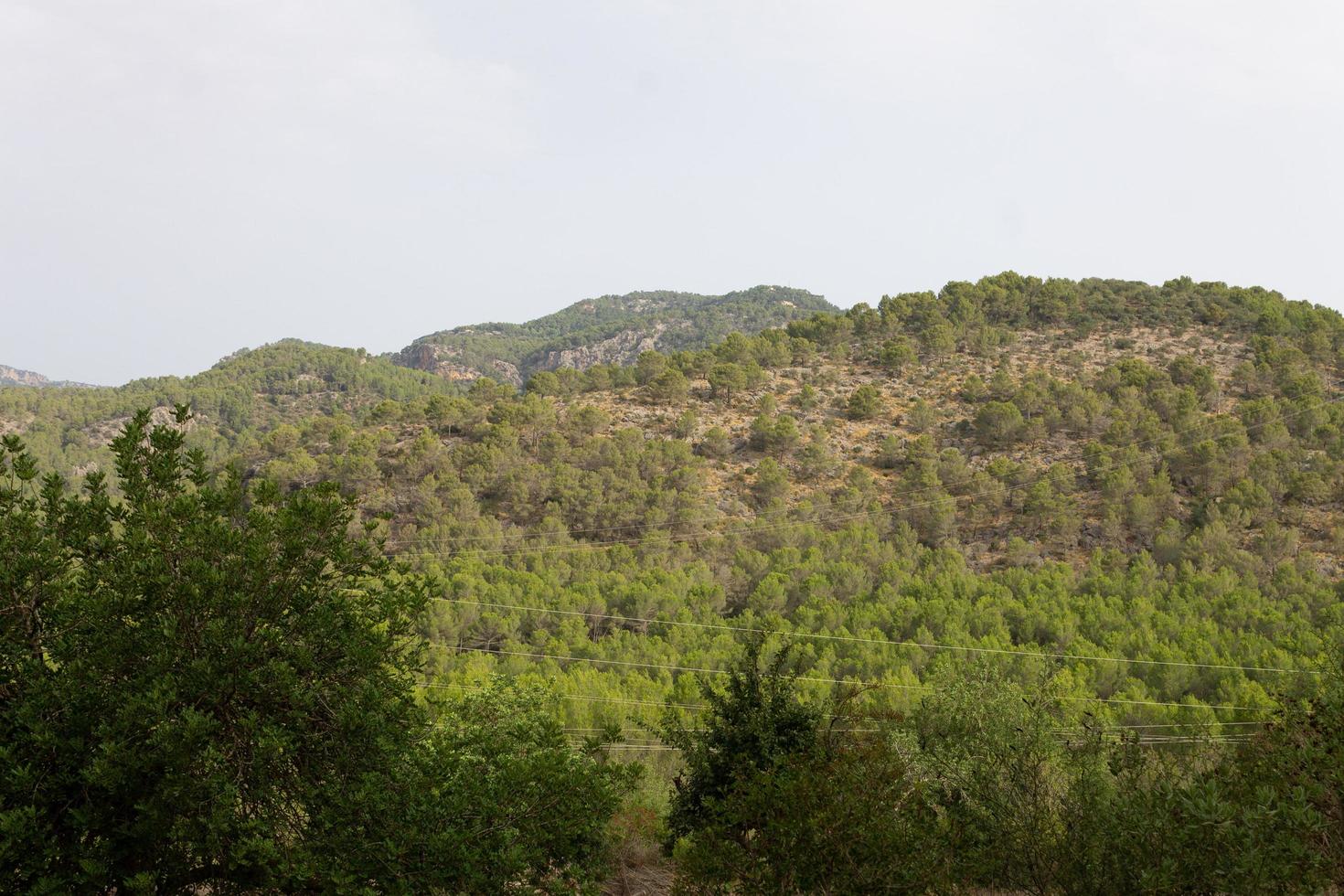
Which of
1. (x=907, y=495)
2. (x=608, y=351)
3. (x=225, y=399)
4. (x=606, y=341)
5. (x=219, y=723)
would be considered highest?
(x=606, y=341)

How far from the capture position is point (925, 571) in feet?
132

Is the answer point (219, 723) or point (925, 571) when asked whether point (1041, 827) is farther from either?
point (925, 571)

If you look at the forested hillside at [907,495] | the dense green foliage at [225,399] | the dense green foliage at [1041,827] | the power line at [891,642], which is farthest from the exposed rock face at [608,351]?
the dense green foliage at [1041,827]

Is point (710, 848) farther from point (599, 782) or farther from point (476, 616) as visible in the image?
point (476, 616)

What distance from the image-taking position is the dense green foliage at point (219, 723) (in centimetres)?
606

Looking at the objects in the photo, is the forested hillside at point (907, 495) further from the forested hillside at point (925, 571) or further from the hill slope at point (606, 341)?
→ the hill slope at point (606, 341)

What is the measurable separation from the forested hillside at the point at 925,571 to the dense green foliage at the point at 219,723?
1.27m

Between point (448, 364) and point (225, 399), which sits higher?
point (448, 364)

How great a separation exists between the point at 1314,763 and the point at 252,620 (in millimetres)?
9538

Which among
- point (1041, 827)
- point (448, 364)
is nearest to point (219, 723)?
point (1041, 827)

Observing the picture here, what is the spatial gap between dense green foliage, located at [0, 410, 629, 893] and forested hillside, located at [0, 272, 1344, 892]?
127 cm

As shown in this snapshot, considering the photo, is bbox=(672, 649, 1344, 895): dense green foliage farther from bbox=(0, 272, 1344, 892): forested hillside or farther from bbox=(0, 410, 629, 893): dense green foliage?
bbox=(0, 410, 629, 893): dense green foliage

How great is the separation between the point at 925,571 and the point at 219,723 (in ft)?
124

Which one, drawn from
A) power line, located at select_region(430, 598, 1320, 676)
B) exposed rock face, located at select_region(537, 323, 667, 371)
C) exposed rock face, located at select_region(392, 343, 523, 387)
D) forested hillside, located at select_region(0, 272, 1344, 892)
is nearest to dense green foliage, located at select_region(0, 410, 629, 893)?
forested hillside, located at select_region(0, 272, 1344, 892)
